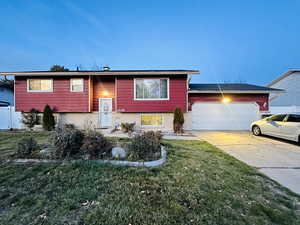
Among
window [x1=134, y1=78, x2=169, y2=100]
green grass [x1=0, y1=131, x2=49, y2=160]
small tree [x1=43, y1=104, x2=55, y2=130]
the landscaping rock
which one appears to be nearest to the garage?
window [x1=134, y1=78, x2=169, y2=100]

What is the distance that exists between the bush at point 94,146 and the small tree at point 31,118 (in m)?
7.93

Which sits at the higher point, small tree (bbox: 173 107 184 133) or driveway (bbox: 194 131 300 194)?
small tree (bbox: 173 107 184 133)

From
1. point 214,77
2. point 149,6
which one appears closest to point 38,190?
point 149,6

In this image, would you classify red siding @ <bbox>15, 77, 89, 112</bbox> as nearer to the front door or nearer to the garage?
the front door

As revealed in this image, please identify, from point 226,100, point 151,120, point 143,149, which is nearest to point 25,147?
point 143,149

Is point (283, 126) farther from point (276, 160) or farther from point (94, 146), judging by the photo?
point (94, 146)

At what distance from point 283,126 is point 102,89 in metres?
11.1

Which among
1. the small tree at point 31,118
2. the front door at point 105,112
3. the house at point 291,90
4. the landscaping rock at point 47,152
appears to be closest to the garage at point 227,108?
the house at point 291,90

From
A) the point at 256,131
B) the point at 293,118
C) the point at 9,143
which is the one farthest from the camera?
the point at 256,131

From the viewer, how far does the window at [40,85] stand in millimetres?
9823

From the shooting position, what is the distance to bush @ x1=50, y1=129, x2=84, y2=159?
387 cm

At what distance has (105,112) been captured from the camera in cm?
1044

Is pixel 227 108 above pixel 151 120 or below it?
above

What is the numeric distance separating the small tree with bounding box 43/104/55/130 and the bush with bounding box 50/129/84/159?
20.9 ft
